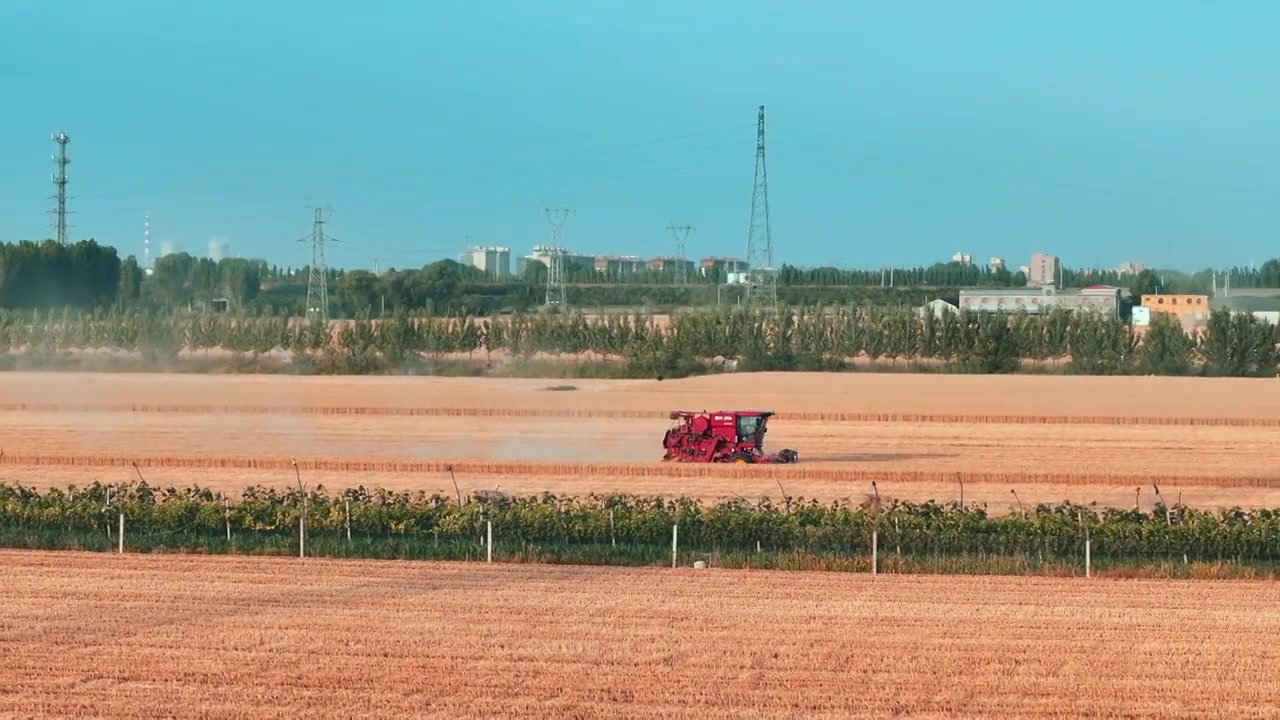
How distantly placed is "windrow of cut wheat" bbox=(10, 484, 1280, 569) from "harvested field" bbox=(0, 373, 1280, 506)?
231 centimetres

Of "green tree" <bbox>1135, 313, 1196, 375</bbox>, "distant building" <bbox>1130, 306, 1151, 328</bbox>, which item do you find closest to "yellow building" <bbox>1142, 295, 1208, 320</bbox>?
"distant building" <bbox>1130, 306, 1151, 328</bbox>

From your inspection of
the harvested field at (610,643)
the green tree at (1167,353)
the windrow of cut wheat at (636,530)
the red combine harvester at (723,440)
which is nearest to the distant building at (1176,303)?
the green tree at (1167,353)

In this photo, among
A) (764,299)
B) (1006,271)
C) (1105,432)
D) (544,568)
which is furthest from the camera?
(1006,271)

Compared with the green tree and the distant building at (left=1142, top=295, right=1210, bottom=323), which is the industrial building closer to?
the distant building at (left=1142, top=295, right=1210, bottom=323)

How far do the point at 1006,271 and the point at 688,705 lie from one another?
5891 inches

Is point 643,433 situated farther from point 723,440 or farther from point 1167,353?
point 1167,353

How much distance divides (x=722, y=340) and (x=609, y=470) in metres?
42.6

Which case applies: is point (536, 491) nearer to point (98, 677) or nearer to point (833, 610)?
point (833, 610)

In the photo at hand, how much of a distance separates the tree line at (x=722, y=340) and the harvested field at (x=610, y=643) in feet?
168

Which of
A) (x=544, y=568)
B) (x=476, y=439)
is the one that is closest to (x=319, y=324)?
(x=476, y=439)

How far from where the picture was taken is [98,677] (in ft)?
48.5

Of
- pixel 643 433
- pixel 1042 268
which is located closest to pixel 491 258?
pixel 1042 268

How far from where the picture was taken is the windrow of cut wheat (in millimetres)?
23141

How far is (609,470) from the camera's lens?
33438 millimetres
